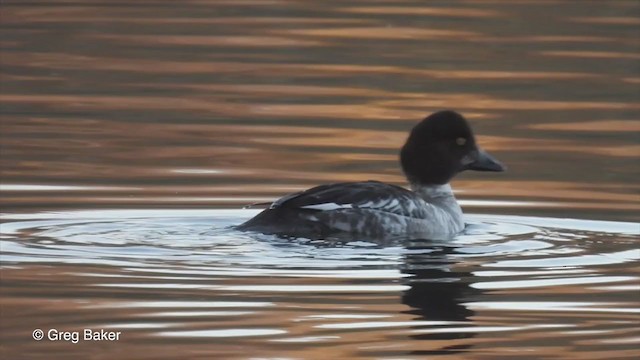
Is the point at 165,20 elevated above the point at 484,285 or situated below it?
above

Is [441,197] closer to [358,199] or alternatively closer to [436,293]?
[358,199]

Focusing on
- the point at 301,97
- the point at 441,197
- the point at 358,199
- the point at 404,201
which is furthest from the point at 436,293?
the point at 301,97

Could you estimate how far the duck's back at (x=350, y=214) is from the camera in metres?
12.9

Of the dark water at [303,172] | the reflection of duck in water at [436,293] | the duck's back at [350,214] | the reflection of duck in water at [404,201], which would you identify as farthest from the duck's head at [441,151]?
the reflection of duck in water at [436,293]

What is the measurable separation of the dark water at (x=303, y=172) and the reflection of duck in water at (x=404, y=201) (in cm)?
22

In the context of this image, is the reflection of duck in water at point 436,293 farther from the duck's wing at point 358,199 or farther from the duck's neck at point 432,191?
the duck's neck at point 432,191

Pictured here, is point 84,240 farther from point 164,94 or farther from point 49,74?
point 49,74

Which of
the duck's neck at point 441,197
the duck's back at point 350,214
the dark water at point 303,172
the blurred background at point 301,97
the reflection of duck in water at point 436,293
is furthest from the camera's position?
the blurred background at point 301,97

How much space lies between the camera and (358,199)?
13.2m

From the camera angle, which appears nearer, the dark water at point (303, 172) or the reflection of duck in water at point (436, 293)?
the reflection of duck in water at point (436, 293)

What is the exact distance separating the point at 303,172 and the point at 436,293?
4.30 metres

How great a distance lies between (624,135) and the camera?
17.5 m

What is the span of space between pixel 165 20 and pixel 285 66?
4.17 metres

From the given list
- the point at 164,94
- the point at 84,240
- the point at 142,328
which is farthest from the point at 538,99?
A: the point at 142,328
